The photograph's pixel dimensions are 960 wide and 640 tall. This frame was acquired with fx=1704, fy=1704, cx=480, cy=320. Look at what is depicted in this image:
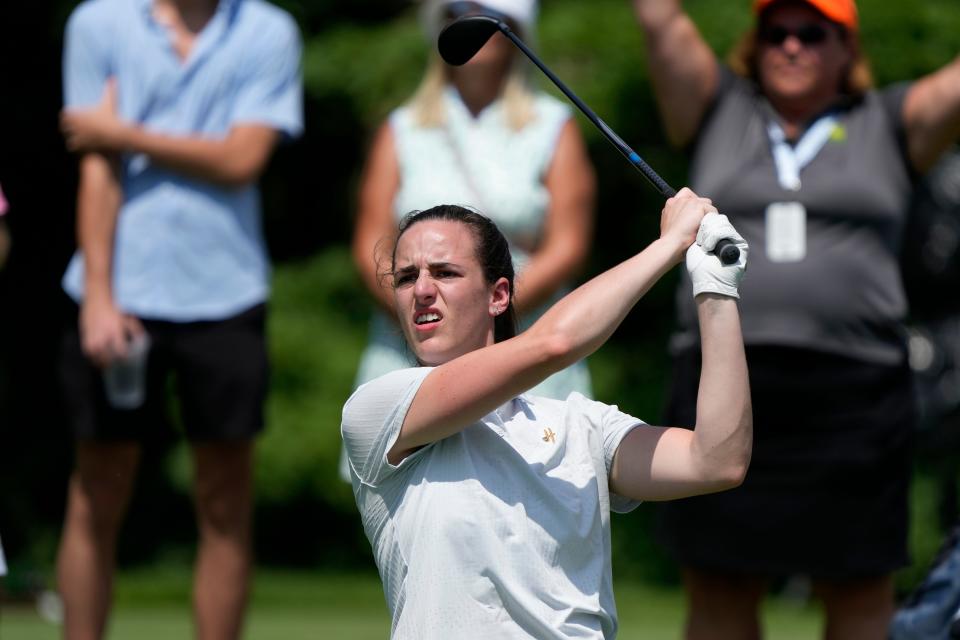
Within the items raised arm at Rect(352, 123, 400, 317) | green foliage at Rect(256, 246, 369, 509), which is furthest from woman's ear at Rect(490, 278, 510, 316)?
green foliage at Rect(256, 246, 369, 509)

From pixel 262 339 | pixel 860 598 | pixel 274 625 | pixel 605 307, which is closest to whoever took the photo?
pixel 605 307

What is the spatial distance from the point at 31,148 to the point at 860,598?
7515mm

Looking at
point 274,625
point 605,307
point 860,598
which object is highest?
point 605,307

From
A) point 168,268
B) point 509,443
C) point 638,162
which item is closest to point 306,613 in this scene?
point 168,268

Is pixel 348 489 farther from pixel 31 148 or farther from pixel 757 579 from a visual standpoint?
pixel 757 579

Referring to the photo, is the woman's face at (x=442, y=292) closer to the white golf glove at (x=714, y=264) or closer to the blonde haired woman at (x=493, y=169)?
the white golf glove at (x=714, y=264)

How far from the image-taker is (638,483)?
126 inches

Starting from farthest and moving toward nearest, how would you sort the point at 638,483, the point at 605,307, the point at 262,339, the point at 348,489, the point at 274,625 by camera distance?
the point at 348,489 < the point at 274,625 < the point at 262,339 < the point at 638,483 < the point at 605,307

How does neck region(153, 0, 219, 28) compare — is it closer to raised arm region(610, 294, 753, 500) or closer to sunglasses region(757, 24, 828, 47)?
sunglasses region(757, 24, 828, 47)

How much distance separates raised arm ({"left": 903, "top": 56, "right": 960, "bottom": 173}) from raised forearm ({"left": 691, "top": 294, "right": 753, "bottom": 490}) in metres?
1.81

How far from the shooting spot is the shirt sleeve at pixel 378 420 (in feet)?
10.2

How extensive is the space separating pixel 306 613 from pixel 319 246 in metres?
4.27

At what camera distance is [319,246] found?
11.5 m

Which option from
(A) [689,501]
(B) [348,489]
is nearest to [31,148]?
(B) [348,489]
